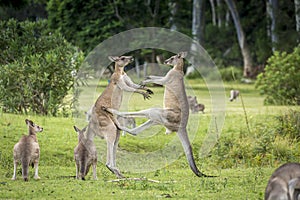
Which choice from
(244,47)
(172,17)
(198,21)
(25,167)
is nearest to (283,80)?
(172,17)

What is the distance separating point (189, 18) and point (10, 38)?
30610mm

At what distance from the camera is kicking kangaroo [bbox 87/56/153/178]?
1138cm

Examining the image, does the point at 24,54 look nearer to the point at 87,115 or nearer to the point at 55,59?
the point at 55,59

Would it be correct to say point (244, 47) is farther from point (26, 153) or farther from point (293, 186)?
point (293, 186)

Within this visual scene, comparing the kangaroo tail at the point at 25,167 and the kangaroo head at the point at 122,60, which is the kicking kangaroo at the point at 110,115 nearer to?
the kangaroo head at the point at 122,60

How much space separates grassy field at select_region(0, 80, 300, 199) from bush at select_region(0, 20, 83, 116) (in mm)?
795

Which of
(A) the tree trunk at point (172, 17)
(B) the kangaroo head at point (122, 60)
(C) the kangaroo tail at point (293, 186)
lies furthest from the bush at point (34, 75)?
(A) the tree trunk at point (172, 17)

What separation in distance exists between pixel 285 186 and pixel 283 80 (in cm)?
1690

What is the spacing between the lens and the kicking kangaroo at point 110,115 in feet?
37.3

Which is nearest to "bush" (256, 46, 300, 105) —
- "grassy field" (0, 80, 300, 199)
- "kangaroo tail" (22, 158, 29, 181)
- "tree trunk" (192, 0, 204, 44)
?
"grassy field" (0, 80, 300, 199)

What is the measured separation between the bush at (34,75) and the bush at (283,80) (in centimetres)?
762

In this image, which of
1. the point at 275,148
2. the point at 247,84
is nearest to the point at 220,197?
the point at 275,148

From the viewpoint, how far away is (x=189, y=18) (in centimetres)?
4997

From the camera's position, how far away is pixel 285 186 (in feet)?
27.1
